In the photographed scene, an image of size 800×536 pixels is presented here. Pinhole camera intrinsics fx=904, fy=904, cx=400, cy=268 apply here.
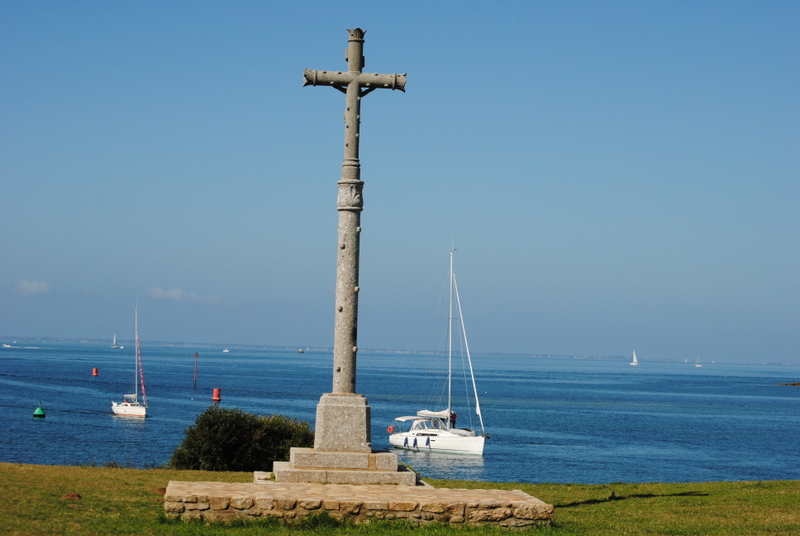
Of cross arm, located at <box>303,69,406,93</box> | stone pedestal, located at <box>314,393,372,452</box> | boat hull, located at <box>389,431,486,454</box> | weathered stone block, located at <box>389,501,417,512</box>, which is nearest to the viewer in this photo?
weathered stone block, located at <box>389,501,417,512</box>

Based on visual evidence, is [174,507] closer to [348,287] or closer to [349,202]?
[348,287]

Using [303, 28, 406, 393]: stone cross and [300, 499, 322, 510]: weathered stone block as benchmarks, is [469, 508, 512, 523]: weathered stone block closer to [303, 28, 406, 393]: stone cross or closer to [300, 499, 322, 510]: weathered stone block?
[300, 499, 322, 510]: weathered stone block

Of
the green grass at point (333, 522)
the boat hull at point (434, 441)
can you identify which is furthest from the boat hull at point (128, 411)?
the green grass at point (333, 522)

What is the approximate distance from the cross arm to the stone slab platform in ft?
23.3

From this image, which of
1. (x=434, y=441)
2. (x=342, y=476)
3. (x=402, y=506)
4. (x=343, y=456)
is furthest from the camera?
(x=434, y=441)

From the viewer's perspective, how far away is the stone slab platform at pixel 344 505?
11.9 metres

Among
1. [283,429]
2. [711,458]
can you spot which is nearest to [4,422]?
[283,429]

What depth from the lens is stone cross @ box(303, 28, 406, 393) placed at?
15594mm

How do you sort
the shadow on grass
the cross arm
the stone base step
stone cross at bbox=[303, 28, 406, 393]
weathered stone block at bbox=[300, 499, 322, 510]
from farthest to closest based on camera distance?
the shadow on grass < the cross arm < stone cross at bbox=[303, 28, 406, 393] < the stone base step < weathered stone block at bbox=[300, 499, 322, 510]

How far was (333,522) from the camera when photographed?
1195 centimetres

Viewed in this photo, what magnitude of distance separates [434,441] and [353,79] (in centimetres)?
4353

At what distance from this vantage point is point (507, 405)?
9506cm

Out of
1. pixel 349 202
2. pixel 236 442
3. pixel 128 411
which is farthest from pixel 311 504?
pixel 128 411

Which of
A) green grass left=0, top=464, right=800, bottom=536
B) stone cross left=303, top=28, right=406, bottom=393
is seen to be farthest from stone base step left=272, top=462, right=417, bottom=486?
green grass left=0, top=464, right=800, bottom=536
